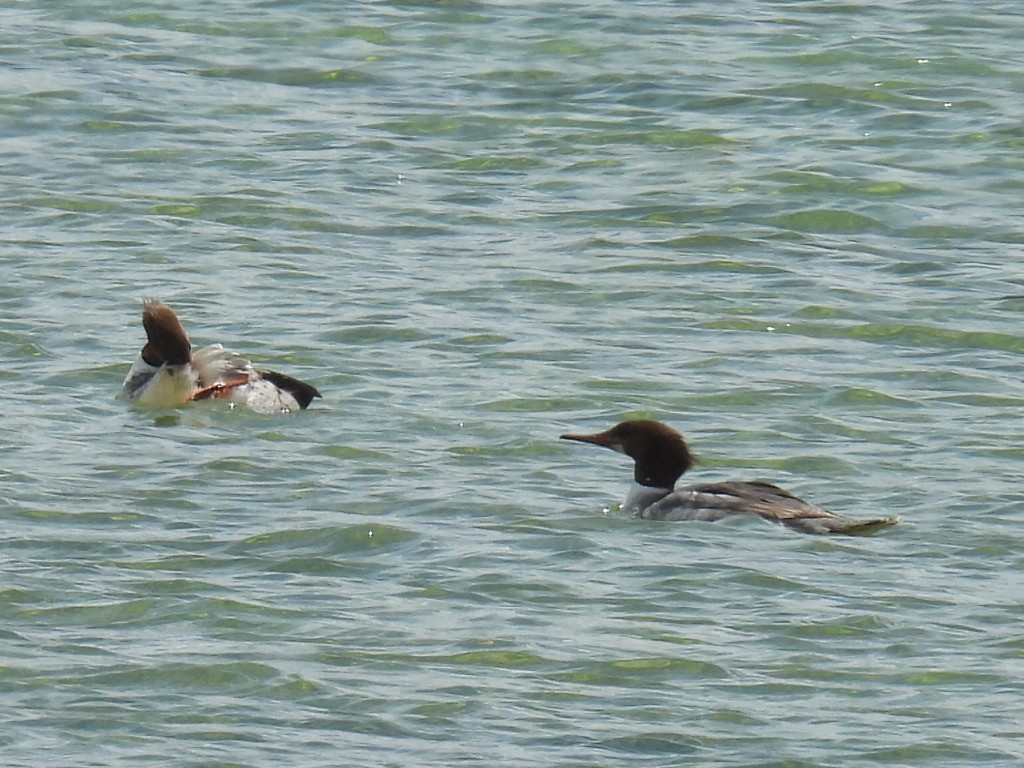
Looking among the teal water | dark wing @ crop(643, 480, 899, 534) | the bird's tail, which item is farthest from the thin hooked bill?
the bird's tail

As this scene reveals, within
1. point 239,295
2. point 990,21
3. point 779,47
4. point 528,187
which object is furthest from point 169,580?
point 990,21

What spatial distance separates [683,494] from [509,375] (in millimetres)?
2344

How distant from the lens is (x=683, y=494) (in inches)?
523

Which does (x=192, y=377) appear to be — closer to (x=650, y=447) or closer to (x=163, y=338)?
(x=163, y=338)

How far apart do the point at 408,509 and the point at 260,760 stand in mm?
3289

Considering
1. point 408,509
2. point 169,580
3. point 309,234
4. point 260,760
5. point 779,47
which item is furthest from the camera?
point 779,47

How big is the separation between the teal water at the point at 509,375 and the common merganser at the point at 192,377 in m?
0.16

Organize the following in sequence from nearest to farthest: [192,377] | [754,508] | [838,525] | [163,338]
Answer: [838,525], [754,508], [163,338], [192,377]

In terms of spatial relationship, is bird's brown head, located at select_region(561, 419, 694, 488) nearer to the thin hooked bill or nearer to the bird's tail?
the thin hooked bill

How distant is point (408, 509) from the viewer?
13.0m

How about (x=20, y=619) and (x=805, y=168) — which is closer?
(x=20, y=619)

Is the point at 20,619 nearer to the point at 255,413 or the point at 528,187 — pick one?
the point at 255,413

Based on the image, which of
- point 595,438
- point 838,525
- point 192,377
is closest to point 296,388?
point 192,377

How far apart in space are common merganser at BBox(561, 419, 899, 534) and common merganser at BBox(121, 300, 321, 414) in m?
1.79
